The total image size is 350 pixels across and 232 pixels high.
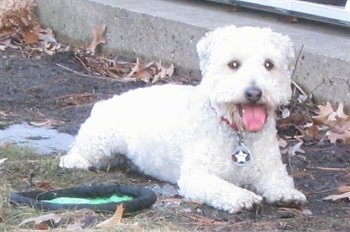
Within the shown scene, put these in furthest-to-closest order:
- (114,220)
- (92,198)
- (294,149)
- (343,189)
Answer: (294,149) → (343,189) → (92,198) → (114,220)

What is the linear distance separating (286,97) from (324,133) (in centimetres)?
171

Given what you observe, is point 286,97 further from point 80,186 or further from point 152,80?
point 152,80

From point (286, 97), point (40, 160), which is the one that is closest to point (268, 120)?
point (286, 97)

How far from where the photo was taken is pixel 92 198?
6051mm

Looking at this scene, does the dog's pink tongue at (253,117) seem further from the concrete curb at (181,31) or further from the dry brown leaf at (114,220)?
the concrete curb at (181,31)

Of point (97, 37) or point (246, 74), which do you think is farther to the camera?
point (97, 37)

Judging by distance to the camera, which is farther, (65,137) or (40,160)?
(65,137)

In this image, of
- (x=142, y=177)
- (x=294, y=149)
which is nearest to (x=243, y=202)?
(x=142, y=177)

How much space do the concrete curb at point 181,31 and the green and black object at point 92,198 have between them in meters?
2.47

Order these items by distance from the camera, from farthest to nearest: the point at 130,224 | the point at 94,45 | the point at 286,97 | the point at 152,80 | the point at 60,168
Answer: the point at 94,45 → the point at 152,80 → the point at 60,168 → the point at 286,97 → the point at 130,224

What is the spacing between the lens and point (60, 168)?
6.74 metres

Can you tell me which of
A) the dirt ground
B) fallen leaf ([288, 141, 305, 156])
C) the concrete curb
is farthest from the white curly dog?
the concrete curb

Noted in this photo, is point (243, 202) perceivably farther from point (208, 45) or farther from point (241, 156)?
point (208, 45)

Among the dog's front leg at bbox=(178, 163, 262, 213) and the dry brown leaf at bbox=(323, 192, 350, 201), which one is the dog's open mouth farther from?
the dry brown leaf at bbox=(323, 192, 350, 201)
